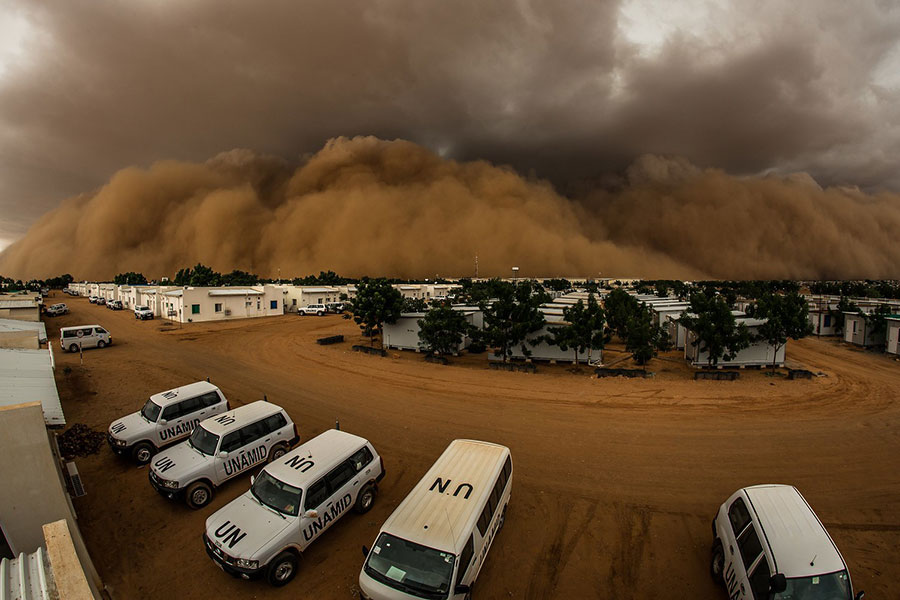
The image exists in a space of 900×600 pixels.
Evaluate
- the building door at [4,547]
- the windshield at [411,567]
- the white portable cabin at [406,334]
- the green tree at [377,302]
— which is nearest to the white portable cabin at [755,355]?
the white portable cabin at [406,334]

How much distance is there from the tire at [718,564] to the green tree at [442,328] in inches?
491

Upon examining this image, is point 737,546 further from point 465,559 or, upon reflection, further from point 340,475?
point 340,475

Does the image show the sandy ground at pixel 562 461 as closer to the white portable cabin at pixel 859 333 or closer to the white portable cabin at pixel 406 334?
the white portable cabin at pixel 406 334

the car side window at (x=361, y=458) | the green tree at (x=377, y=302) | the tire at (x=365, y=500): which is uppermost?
the green tree at (x=377, y=302)

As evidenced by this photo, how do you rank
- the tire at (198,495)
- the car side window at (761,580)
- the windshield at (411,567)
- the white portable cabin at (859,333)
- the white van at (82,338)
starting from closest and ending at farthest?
the car side window at (761,580), the windshield at (411,567), the tire at (198,495), the white van at (82,338), the white portable cabin at (859,333)

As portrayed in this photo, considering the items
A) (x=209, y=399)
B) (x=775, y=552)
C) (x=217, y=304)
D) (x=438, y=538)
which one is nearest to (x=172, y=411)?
(x=209, y=399)

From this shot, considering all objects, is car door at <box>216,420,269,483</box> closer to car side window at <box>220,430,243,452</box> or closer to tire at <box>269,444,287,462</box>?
car side window at <box>220,430,243,452</box>

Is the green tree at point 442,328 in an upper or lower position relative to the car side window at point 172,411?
upper

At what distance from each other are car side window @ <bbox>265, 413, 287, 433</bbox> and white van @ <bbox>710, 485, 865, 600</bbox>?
7414 mm

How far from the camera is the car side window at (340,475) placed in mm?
5508

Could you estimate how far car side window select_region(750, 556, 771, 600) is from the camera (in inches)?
148

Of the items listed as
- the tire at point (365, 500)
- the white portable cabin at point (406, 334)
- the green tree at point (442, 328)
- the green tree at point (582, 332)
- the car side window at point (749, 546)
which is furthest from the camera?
the white portable cabin at point (406, 334)

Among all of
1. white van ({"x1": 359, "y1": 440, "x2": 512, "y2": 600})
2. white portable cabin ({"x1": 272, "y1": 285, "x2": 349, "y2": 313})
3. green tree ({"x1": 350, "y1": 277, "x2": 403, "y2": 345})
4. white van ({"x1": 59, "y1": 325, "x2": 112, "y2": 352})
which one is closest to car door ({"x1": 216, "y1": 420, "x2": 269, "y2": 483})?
white van ({"x1": 359, "y1": 440, "x2": 512, "y2": 600})

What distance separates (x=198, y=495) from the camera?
6344 mm
